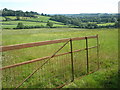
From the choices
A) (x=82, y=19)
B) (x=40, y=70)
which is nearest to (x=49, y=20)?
(x=82, y=19)

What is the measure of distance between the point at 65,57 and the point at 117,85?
2008mm

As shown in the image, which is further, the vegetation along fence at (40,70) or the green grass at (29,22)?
the green grass at (29,22)

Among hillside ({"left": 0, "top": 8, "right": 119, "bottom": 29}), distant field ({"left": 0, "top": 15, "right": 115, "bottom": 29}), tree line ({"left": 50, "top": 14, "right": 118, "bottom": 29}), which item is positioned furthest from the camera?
distant field ({"left": 0, "top": 15, "right": 115, "bottom": 29})

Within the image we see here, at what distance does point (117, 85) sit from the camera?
4.57 metres

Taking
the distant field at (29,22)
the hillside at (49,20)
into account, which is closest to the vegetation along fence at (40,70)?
the hillside at (49,20)

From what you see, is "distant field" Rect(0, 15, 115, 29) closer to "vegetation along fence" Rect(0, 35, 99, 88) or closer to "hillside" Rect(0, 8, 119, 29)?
"hillside" Rect(0, 8, 119, 29)

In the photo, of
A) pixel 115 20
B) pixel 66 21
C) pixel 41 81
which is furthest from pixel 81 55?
pixel 115 20

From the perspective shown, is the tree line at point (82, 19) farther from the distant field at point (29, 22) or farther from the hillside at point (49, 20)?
the distant field at point (29, 22)

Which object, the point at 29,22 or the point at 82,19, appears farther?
the point at 29,22

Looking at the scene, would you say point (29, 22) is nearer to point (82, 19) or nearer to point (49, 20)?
point (49, 20)

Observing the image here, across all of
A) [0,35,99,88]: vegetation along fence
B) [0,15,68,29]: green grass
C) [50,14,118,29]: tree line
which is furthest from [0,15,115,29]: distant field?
[0,35,99,88]: vegetation along fence

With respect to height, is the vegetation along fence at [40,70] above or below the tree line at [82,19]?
below

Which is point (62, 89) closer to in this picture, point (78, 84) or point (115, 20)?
point (78, 84)

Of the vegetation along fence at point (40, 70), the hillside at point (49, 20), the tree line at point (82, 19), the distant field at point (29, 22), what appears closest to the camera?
the vegetation along fence at point (40, 70)
